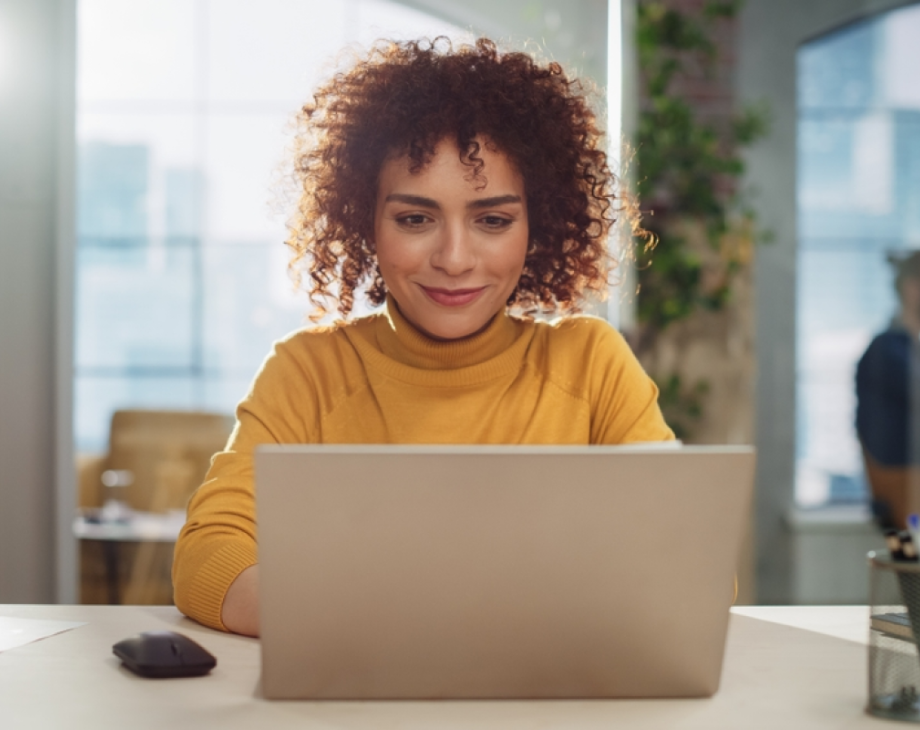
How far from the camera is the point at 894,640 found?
797 millimetres

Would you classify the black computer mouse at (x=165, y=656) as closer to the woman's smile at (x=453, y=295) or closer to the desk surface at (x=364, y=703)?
the desk surface at (x=364, y=703)

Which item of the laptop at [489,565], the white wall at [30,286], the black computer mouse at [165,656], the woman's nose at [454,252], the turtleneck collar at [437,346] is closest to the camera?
the laptop at [489,565]

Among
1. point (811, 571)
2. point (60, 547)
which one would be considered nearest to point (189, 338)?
point (60, 547)

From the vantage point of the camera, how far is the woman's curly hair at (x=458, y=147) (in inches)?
58.1

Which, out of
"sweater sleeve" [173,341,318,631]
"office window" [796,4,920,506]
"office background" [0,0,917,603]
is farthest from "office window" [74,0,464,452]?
"sweater sleeve" [173,341,318,631]

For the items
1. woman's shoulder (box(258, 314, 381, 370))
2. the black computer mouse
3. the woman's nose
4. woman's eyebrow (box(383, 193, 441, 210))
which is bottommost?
the black computer mouse

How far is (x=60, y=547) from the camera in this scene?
2.93m

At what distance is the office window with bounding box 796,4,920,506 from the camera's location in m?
3.91

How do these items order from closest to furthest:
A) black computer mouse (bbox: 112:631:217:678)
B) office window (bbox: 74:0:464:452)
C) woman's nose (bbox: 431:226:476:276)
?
1. black computer mouse (bbox: 112:631:217:678)
2. woman's nose (bbox: 431:226:476:276)
3. office window (bbox: 74:0:464:452)

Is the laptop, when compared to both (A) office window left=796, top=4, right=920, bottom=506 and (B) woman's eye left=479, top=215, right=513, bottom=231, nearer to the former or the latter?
(B) woman's eye left=479, top=215, right=513, bottom=231

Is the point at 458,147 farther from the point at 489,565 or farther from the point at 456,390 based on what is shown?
the point at 489,565

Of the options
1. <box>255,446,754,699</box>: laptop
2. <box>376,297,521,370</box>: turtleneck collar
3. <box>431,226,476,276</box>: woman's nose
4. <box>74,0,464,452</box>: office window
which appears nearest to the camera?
<box>255,446,754,699</box>: laptop

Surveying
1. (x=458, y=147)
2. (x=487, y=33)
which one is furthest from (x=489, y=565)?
(x=487, y=33)

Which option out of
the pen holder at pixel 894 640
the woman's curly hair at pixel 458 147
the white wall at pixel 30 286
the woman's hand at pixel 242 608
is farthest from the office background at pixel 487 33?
the pen holder at pixel 894 640
